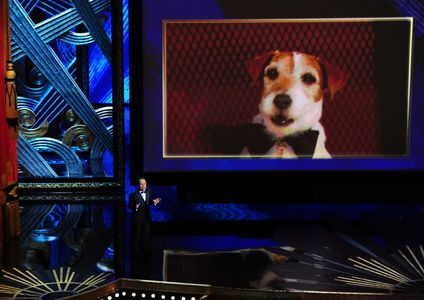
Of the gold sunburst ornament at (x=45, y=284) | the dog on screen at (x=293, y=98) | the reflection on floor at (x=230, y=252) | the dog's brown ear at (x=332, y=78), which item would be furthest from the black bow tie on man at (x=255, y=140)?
the gold sunburst ornament at (x=45, y=284)

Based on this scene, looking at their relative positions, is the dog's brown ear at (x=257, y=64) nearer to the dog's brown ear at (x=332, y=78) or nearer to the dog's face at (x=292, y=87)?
the dog's face at (x=292, y=87)

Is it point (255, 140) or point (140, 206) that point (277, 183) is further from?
point (140, 206)

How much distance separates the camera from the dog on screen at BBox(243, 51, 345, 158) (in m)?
8.76

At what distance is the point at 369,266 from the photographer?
21.2 ft

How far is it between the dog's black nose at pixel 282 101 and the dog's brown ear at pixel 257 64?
363 millimetres

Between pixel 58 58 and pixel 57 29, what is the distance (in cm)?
38

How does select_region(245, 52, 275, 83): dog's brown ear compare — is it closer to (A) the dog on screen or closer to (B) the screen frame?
(A) the dog on screen

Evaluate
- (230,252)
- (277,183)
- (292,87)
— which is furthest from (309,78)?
(230,252)

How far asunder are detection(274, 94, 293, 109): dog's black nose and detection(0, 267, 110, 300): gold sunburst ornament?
3.57 m

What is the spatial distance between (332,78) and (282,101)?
0.68 metres

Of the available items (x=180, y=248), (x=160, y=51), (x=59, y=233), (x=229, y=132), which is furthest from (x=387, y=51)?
(x=59, y=233)

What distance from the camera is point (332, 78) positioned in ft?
28.7

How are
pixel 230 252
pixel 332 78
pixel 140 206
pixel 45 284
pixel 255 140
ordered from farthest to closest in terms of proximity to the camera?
pixel 255 140 < pixel 332 78 < pixel 230 252 < pixel 140 206 < pixel 45 284

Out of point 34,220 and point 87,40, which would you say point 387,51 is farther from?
point 34,220
